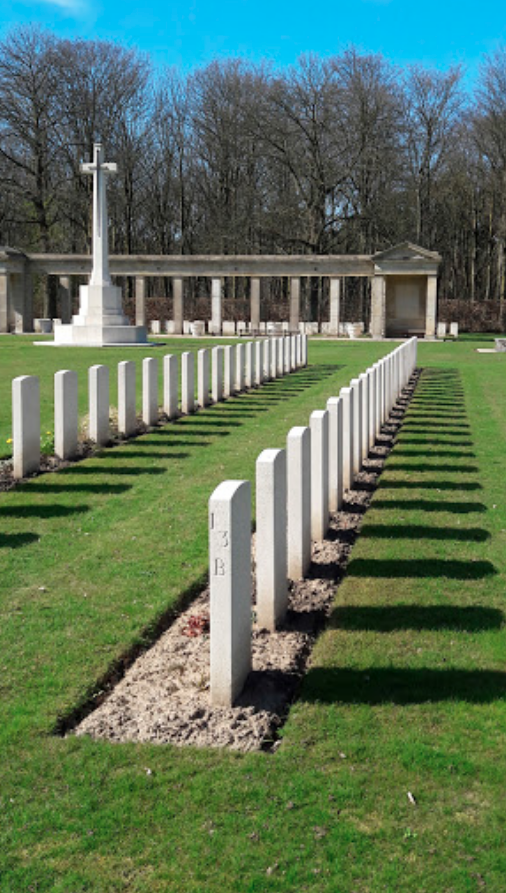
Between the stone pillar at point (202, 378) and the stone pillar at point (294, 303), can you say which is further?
the stone pillar at point (294, 303)

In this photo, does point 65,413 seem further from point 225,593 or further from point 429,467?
point 225,593

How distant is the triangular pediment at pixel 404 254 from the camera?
45.0 metres

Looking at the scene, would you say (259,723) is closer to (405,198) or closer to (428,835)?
(428,835)

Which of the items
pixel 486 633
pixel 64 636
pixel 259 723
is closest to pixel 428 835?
pixel 259 723

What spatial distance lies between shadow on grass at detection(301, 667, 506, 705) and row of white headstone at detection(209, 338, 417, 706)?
0.38 metres

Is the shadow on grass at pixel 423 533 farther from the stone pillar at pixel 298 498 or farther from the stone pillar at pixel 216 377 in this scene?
the stone pillar at pixel 216 377

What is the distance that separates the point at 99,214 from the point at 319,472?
28.5m

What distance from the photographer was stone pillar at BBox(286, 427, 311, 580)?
5754 millimetres

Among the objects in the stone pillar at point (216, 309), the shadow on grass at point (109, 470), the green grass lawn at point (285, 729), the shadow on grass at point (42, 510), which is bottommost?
A: the green grass lawn at point (285, 729)

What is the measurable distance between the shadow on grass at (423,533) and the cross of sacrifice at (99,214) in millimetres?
27681

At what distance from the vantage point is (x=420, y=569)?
6.38 m

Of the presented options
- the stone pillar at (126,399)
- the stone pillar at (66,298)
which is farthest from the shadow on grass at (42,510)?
the stone pillar at (66,298)

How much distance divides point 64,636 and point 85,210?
55518 mm

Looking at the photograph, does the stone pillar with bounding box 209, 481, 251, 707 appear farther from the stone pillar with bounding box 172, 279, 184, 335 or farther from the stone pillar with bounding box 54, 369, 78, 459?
the stone pillar with bounding box 172, 279, 184, 335
